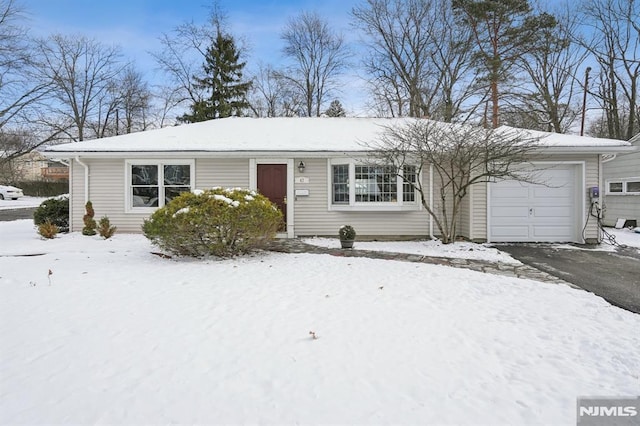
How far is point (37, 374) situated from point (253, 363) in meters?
1.58

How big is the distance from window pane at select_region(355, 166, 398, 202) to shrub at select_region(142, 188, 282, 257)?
137 inches

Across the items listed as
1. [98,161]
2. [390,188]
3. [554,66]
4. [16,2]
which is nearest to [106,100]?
[16,2]

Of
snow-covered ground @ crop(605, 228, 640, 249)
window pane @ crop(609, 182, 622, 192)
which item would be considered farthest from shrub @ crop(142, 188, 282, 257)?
window pane @ crop(609, 182, 622, 192)

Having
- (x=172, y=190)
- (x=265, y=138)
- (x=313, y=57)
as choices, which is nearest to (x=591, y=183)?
(x=265, y=138)

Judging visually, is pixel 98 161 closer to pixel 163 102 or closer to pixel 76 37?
pixel 163 102

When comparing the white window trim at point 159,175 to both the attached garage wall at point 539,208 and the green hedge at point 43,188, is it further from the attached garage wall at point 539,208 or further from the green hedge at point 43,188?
the green hedge at point 43,188

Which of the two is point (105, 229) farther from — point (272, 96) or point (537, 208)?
point (272, 96)

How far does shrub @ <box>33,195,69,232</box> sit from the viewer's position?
10827 mm

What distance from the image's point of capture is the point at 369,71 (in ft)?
73.0

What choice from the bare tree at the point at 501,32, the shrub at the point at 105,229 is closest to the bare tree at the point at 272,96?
the bare tree at the point at 501,32

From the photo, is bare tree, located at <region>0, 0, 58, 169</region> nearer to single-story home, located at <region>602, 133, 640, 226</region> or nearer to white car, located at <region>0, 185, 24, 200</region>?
white car, located at <region>0, 185, 24, 200</region>

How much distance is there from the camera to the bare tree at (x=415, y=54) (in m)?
20.6

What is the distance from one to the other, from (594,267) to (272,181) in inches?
292

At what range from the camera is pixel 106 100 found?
28.2 meters
